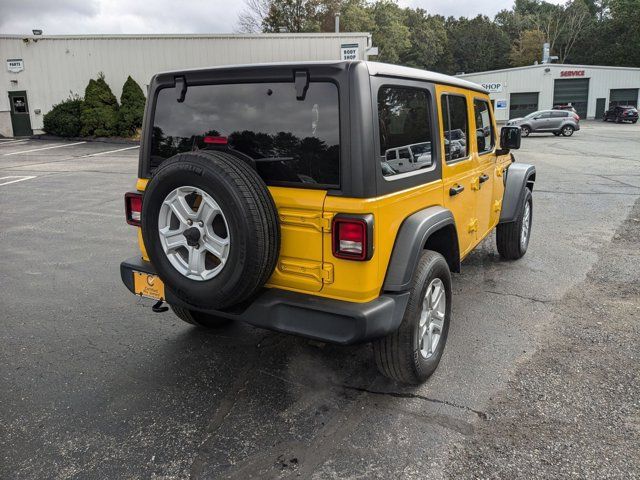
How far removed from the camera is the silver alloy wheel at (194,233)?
9.21 feet

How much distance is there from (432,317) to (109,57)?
86.1ft

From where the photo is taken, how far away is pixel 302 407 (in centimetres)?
315

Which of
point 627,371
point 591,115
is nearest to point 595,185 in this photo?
point 627,371

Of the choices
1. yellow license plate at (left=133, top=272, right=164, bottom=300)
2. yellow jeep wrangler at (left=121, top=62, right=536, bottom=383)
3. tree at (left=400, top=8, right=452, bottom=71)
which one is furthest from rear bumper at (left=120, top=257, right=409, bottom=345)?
tree at (left=400, top=8, right=452, bottom=71)

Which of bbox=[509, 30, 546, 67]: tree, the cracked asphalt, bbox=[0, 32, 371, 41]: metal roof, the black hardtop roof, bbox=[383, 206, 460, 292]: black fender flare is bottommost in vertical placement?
the cracked asphalt

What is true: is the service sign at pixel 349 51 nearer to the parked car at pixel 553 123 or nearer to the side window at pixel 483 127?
the parked car at pixel 553 123

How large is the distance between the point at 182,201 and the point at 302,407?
1.42 meters

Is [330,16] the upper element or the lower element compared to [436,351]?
upper

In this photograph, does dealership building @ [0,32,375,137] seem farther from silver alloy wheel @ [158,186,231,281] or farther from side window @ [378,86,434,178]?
silver alloy wheel @ [158,186,231,281]

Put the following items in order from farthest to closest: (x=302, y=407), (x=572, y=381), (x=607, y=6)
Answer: (x=607, y=6)
(x=572, y=381)
(x=302, y=407)

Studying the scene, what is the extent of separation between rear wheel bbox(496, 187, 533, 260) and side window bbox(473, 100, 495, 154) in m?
1.03

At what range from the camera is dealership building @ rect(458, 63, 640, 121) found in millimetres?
45156

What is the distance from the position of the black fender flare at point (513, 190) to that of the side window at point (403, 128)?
2.38 metres

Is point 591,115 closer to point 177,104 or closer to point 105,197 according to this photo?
point 105,197
